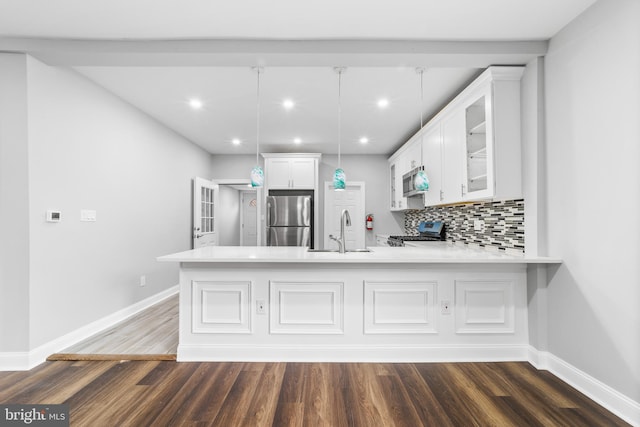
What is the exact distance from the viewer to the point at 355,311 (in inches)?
103

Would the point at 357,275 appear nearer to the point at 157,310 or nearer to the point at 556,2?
the point at 556,2

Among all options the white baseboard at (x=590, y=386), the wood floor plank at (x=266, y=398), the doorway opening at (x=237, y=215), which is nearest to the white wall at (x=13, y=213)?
the wood floor plank at (x=266, y=398)

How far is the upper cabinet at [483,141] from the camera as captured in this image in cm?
260

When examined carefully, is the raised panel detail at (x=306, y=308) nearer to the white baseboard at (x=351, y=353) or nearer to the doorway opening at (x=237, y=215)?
the white baseboard at (x=351, y=353)

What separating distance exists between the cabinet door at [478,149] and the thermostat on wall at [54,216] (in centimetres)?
361

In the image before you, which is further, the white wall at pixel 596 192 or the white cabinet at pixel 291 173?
the white cabinet at pixel 291 173

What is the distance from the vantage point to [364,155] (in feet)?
20.8

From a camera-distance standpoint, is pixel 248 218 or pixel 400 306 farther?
pixel 248 218

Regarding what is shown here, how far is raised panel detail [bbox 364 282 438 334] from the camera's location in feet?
8.57

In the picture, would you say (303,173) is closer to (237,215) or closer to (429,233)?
(429,233)

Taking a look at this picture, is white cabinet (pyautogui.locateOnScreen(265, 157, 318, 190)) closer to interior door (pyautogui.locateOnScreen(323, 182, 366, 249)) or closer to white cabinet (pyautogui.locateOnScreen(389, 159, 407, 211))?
interior door (pyautogui.locateOnScreen(323, 182, 366, 249))

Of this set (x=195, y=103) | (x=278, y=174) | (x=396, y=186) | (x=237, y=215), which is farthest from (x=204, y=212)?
(x=396, y=186)

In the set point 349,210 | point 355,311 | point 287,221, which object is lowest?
point 355,311

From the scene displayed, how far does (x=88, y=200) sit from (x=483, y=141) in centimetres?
375
